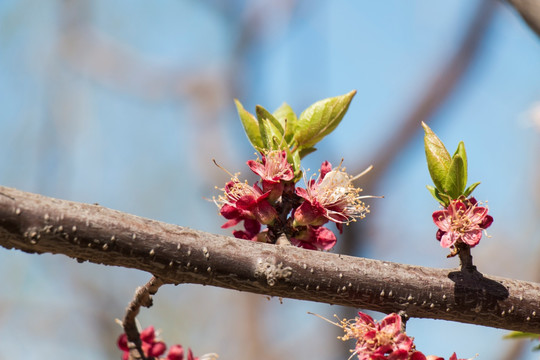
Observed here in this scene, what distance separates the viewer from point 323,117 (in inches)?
67.6

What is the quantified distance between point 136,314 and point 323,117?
76 cm

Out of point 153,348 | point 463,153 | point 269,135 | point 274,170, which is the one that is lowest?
point 153,348

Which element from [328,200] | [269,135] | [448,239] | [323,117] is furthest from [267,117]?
[448,239]

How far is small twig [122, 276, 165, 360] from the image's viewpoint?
1.46m

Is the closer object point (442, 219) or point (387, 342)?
point (387, 342)

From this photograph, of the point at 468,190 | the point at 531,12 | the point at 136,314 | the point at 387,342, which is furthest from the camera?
Answer: the point at 136,314

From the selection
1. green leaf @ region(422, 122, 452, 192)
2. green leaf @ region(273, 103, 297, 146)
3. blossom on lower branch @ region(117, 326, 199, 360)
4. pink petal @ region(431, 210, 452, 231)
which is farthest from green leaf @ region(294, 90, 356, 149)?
blossom on lower branch @ region(117, 326, 199, 360)

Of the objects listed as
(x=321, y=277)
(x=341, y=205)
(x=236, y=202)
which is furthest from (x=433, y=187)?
(x=236, y=202)

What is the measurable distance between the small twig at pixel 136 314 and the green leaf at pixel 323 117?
2.03ft

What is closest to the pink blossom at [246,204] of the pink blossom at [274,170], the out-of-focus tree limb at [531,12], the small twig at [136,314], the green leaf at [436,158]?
the pink blossom at [274,170]

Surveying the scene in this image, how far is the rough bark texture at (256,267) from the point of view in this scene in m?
1.20

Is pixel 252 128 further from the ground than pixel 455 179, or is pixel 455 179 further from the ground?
pixel 252 128

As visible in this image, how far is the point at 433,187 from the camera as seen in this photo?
61.9 inches

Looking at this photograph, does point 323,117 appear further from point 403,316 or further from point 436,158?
point 403,316
